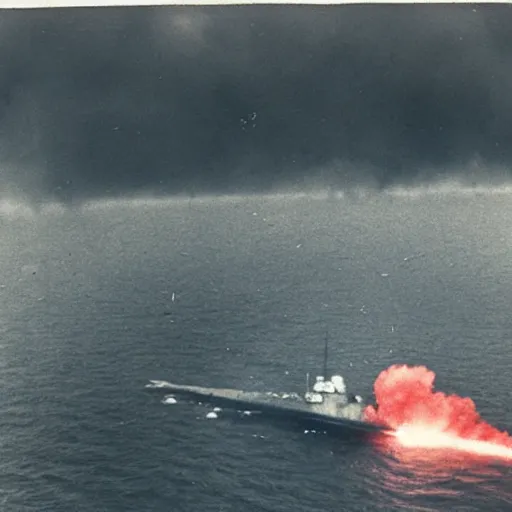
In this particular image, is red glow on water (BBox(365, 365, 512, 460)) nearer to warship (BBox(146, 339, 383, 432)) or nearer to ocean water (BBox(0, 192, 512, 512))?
warship (BBox(146, 339, 383, 432))

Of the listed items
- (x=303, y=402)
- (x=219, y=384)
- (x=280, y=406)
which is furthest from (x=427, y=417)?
(x=219, y=384)

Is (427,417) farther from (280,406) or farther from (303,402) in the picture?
(280,406)

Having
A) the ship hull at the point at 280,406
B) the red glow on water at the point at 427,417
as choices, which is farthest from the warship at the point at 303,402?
the red glow on water at the point at 427,417

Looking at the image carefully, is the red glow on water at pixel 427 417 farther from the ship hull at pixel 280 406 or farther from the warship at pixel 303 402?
the warship at pixel 303 402

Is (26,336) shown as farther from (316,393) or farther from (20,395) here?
(316,393)

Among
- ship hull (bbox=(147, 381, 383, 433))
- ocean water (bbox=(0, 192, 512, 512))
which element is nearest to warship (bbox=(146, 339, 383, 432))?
ship hull (bbox=(147, 381, 383, 433))

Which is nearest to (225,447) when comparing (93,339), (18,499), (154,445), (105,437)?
(154,445)
